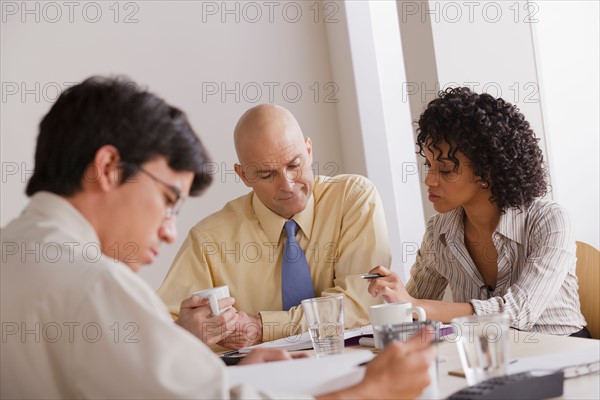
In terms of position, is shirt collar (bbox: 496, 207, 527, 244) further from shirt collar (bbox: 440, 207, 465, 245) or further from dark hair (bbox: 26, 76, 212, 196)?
dark hair (bbox: 26, 76, 212, 196)

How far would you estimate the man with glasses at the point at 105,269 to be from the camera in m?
1.06

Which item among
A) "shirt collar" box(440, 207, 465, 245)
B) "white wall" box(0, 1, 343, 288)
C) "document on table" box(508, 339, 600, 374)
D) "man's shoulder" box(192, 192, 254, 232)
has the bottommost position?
"document on table" box(508, 339, 600, 374)

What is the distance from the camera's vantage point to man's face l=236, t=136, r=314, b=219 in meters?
2.59

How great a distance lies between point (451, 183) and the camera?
2.41 m

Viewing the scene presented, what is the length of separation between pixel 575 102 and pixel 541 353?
2179 mm

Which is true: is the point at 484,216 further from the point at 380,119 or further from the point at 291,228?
the point at 380,119

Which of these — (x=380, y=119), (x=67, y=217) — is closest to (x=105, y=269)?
(x=67, y=217)

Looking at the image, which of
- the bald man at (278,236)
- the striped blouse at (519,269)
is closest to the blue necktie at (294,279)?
the bald man at (278,236)

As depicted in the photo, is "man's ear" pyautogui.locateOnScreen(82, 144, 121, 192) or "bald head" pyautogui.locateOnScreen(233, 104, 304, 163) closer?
"man's ear" pyautogui.locateOnScreen(82, 144, 121, 192)

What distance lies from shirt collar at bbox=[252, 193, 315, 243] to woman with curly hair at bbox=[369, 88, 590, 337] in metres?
0.39

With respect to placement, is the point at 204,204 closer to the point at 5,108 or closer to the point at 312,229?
the point at 5,108

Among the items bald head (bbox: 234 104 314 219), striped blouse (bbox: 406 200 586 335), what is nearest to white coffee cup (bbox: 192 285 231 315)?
bald head (bbox: 234 104 314 219)

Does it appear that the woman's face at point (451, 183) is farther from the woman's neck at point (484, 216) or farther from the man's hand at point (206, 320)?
the man's hand at point (206, 320)

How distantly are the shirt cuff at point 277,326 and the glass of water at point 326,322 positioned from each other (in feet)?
1.54
